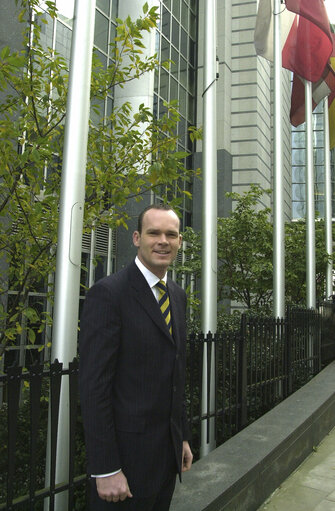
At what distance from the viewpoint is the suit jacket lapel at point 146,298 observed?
2.18 meters

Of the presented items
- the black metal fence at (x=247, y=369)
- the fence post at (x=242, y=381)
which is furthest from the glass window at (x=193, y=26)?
the fence post at (x=242, y=381)

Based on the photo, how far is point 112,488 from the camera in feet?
6.39

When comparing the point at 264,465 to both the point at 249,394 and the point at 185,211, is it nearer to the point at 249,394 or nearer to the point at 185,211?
the point at 249,394

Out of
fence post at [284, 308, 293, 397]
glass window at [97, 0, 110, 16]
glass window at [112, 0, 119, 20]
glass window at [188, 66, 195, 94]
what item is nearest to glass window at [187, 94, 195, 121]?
glass window at [188, 66, 195, 94]

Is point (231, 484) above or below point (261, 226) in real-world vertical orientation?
below

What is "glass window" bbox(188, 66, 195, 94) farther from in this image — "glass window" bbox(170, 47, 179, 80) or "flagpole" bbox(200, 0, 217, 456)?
"flagpole" bbox(200, 0, 217, 456)

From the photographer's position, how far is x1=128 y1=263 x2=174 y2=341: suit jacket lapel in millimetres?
2176

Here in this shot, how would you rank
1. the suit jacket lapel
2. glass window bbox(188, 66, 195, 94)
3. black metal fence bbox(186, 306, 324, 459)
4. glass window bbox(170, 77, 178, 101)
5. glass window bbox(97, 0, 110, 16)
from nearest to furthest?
1. the suit jacket lapel
2. black metal fence bbox(186, 306, 324, 459)
3. glass window bbox(97, 0, 110, 16)
4. glass window bbox(170, 77, 178, 101)
5. glass window bbox(188, 66, 195, 94)

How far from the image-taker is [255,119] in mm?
20250

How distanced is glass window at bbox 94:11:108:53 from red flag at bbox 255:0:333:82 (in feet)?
18.6

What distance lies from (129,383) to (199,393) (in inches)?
103

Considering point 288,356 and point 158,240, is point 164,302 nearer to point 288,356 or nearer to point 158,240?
point 158,240

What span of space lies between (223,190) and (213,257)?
13.8 m

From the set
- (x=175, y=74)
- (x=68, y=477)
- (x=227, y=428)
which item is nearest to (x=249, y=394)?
(x=227, y=428)
